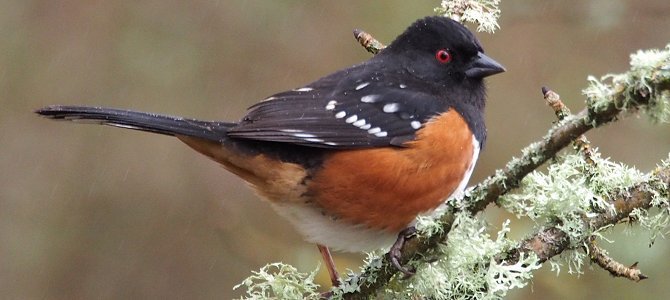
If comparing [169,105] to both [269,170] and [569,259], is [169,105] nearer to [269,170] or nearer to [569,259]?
[269,170]

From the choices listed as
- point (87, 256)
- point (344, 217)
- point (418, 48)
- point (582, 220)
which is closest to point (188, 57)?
point (87, 256)

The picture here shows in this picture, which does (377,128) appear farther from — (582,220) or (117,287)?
(117,287)

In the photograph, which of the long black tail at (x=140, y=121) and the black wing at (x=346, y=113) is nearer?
the long black tail at (x=140, y=121)

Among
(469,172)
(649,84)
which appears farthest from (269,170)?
(649,84)

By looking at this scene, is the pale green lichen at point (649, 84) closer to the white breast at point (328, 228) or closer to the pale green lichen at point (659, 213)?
the pale green lichen at point (659, 213)

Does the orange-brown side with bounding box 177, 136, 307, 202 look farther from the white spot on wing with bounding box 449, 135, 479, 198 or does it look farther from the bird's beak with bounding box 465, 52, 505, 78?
the bird's beak with bounding box 465, 52, 505, 78

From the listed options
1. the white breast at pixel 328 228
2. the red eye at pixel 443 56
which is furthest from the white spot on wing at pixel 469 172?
the red eye at pixel 443 56
